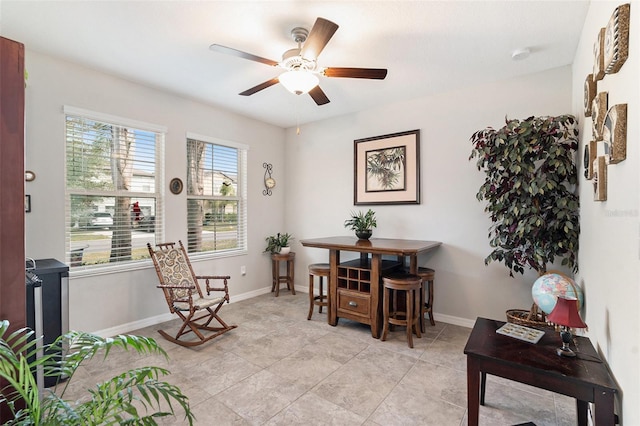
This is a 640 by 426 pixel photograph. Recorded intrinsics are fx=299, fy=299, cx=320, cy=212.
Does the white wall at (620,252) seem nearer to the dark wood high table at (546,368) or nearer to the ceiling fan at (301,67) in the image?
the dark wood high table at (546,368)

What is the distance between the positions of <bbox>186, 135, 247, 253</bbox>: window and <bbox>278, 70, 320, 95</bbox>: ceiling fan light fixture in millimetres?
2149

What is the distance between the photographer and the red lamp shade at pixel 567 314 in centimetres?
143

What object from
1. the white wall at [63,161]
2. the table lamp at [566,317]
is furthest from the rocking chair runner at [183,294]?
the table lamp at [566,317]

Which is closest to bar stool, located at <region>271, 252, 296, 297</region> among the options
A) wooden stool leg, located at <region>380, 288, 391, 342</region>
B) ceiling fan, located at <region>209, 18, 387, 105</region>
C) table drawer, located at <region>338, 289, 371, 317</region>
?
table drawer, located at <region>338, 289, 371, 317</region>

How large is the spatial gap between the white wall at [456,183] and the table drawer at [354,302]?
1.04 metres

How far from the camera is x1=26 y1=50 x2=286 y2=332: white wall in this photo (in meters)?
2.77

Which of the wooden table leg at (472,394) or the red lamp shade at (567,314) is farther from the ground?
the red lamp shade at (567,314)

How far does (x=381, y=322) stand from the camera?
3.31 metres

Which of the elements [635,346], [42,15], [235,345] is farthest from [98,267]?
[635,346]

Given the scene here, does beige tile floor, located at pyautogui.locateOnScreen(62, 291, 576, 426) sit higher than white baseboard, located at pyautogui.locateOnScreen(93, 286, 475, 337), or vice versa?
white baseboard, located at pyautogui.locateOnScreen(93, 286, 475, 337)

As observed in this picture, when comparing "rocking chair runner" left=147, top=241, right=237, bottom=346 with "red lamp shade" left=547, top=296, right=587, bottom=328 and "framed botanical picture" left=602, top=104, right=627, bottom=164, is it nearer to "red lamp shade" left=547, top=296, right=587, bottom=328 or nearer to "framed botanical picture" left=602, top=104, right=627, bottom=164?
"red lamp shade" left=547, top=296, right=587, bottom=328

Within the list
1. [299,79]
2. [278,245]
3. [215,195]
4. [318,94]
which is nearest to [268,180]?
[215,195]

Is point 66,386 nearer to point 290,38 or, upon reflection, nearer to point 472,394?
point 472,394

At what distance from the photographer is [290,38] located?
248 centimetres
